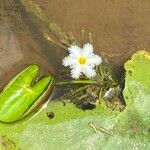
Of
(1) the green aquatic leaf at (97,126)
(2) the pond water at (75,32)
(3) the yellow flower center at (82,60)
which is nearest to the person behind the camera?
(1) the green aquatic leaf at (97,126)

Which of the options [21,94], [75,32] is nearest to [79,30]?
[75,32]

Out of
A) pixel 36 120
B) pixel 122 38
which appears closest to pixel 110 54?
pixel 122 38

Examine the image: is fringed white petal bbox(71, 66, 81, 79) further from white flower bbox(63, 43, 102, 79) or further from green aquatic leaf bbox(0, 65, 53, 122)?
green aquatic leaf bbox(0, 65, 53, 122)

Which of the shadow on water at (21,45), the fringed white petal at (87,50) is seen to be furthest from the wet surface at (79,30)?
the fringed white petal at (87,50)

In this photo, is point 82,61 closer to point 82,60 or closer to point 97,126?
point 82,60

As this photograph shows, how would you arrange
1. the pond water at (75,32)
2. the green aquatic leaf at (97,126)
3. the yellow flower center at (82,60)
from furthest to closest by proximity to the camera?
the pond water at (75,32) → the yellow flower center at (82,60) → the green aquatic leaf at (97,126)

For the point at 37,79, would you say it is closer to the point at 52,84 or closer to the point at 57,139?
the point at 52,84

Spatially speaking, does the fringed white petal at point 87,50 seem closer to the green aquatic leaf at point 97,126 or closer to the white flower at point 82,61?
the white flower at point 82,61

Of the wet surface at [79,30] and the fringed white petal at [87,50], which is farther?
the wet surface at [79,30]
